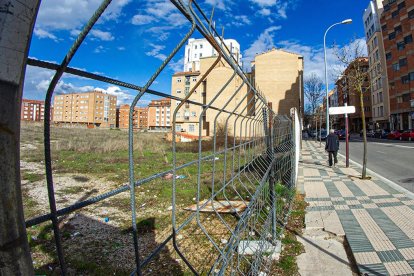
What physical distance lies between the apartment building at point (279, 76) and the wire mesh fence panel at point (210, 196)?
34.6 m

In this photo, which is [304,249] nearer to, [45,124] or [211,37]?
[211,37]

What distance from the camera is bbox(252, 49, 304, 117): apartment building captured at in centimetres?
4188

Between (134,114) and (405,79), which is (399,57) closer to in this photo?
(405,79)

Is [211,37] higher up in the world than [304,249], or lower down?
higher up

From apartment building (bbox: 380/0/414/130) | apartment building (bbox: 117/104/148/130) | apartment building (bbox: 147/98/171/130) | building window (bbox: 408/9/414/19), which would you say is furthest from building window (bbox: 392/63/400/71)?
apartment building (bbox: 117/104/148/130)

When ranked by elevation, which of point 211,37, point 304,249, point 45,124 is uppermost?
point 211,37

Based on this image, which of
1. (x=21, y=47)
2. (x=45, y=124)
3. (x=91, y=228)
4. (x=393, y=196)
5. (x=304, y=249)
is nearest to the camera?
(x=21, y=47)

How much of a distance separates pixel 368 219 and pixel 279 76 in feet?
130

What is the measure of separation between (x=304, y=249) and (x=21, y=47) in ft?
14.6

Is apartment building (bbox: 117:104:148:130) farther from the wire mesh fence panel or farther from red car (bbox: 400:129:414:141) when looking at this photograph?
red car (bbox: 400:129:414:141)

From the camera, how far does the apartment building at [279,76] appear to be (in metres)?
41.9

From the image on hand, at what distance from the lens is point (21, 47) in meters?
0.57

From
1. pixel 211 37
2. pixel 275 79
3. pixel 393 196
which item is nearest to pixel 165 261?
pixel 211 37

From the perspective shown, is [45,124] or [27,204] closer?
[45,124]
